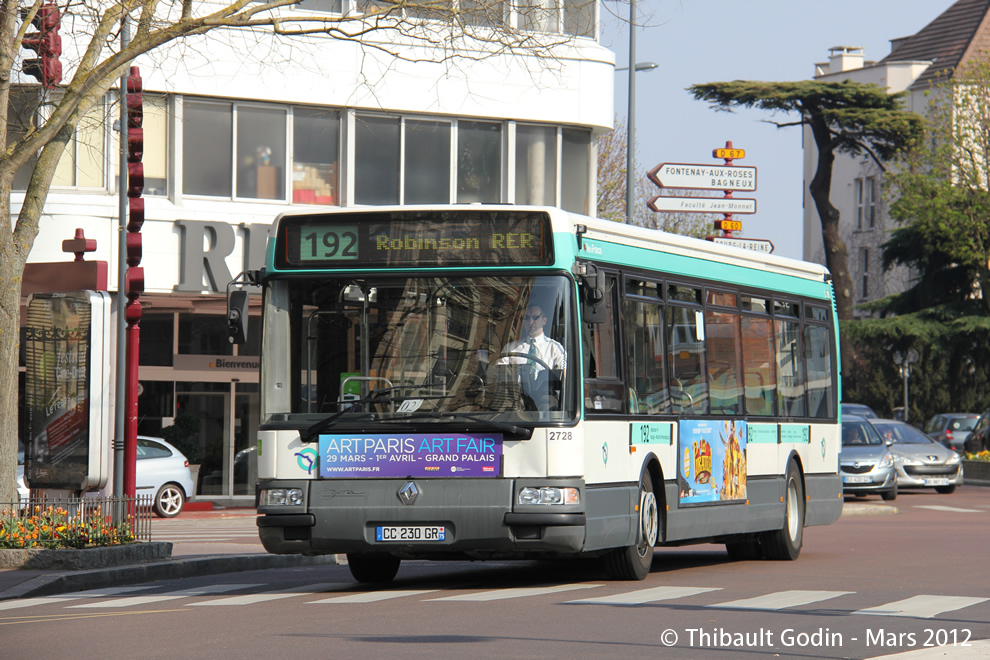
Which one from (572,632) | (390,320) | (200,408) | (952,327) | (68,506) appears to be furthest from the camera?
(952,327)

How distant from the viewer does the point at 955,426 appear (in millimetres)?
51812

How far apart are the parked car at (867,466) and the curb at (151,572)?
49.0 ft

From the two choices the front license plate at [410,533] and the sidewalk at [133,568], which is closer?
the front license plate at [410,533]

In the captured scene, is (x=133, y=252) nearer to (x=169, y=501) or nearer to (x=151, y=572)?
(x=151, y=572)

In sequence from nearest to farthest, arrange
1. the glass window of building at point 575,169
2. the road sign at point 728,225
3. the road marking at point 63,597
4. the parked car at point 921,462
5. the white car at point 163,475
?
the road marking at point 63,597
the road sign at point 728,225
the white car at point 163,475
the glass window of building at point 575,169
the parked car at point 921,462

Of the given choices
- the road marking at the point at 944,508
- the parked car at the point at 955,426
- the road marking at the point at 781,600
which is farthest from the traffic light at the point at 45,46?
the parked car at the point at 955,426

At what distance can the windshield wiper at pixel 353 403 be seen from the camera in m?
12.0

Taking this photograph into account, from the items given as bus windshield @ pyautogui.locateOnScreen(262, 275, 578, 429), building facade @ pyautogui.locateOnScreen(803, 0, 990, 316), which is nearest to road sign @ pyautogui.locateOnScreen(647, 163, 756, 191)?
bus windshield @ pyautogui.locateOnScreen(262, 275, 578, 429)

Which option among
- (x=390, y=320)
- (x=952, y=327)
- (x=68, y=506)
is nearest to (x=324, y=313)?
(x=390, y=320)

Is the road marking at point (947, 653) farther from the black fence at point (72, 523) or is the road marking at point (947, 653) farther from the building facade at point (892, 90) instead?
the building facade at point (892, 90)

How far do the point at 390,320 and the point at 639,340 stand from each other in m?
2.44

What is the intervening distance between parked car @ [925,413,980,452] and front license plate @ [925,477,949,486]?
58.9 ft

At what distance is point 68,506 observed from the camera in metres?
15.5

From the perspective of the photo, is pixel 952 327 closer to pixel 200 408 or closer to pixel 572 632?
pixel 200 408
